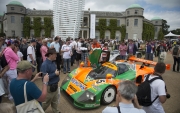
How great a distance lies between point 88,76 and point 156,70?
244cm

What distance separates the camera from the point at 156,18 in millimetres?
45875

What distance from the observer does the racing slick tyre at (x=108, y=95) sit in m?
3.78

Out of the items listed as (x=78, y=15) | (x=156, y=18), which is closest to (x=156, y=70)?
(x=78, y=15)

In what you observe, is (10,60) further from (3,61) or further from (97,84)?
(97,84)

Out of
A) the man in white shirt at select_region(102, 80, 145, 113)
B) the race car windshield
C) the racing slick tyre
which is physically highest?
the man in white shirt at select_region(102, 80, 145, 113)

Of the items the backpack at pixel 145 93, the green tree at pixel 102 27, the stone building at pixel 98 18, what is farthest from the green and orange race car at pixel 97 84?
the stone building at pixel 98 18

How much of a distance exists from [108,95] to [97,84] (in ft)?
1.49

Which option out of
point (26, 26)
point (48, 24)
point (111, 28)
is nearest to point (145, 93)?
point (111, 28)

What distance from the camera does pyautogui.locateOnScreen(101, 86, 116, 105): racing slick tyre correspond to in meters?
3.78

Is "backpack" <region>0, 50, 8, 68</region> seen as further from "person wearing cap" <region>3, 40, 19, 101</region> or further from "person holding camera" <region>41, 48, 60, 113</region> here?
"person holding camera" <region>41, 48, 60, 113</region>

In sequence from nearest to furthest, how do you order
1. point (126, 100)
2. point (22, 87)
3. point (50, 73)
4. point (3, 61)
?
point (126, 100) < point (22, 87) < point (50, 73) < point (3, 61)

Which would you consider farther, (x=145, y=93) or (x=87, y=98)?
(x=87, y=98)

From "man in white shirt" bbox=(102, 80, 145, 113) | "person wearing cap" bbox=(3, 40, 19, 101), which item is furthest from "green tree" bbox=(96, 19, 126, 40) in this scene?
"man in white shirt" bbox=(102, 80, 145, 113)

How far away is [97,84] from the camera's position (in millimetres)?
3859
